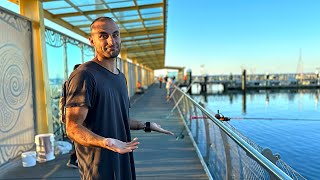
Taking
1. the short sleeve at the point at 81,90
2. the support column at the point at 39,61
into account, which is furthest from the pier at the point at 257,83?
the short sleeve at the point at 81,90

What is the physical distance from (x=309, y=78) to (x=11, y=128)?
203 feet

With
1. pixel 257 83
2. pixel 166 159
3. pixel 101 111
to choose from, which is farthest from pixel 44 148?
pixel 257 83

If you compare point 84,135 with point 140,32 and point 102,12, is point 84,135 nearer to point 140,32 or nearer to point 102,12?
point 102,12

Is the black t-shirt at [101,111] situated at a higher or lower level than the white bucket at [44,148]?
higher

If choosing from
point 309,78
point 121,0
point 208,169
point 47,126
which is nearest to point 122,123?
point 208,169

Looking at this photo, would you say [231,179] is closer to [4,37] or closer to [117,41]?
[117,41]

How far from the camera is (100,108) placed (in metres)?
1.55

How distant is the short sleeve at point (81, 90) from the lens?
1.46 m

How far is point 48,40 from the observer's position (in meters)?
6.30

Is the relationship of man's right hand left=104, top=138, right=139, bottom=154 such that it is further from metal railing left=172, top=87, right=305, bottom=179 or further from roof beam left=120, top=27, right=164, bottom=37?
roof beam left=120, top=27, right=164, bottom=37

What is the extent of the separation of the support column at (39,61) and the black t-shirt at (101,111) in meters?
4.19

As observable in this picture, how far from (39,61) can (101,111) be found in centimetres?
440

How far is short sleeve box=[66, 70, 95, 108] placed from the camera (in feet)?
4.80

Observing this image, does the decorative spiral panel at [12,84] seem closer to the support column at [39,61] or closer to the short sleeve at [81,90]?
the support column at [39,61]
